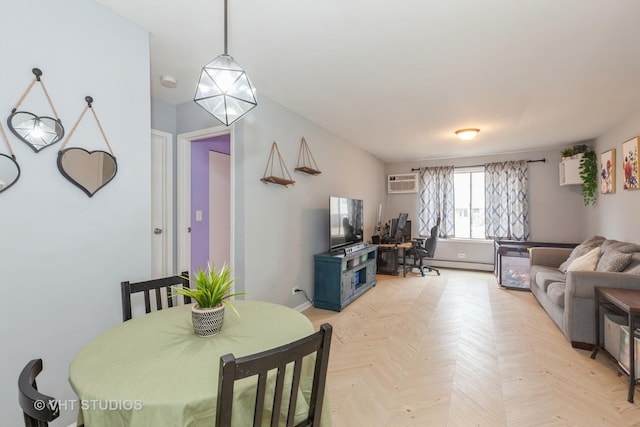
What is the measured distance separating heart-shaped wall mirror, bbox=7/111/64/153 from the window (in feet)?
21.0

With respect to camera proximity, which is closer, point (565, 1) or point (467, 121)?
point (565, 1)

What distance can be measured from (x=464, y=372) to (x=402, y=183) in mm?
4885

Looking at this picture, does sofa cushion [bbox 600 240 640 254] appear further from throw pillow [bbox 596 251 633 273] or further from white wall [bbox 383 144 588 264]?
white wall [bbox 383 144 588 264]

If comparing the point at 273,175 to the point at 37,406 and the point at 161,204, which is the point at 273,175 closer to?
the point at 161,204

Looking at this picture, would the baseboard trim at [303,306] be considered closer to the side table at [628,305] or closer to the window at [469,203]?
the side table at [628,305]

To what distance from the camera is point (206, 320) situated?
1.27 m

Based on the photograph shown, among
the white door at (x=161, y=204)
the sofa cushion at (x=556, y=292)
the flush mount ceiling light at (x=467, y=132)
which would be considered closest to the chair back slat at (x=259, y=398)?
the white door at (x=161, y=204)

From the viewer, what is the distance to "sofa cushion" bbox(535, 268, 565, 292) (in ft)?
11.4

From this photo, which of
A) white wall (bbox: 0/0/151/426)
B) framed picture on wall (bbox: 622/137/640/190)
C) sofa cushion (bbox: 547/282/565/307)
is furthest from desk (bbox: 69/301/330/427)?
framed picture on wall (bbox: 622/137/640/190)

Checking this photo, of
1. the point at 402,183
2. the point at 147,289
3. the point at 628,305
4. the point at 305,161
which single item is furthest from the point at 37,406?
the point at 402,183

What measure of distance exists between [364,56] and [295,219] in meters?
1.98

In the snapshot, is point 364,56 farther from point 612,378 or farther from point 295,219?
point 612,378

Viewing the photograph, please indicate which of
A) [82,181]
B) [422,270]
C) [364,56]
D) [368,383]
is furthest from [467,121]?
[82,181]

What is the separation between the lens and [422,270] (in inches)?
223
